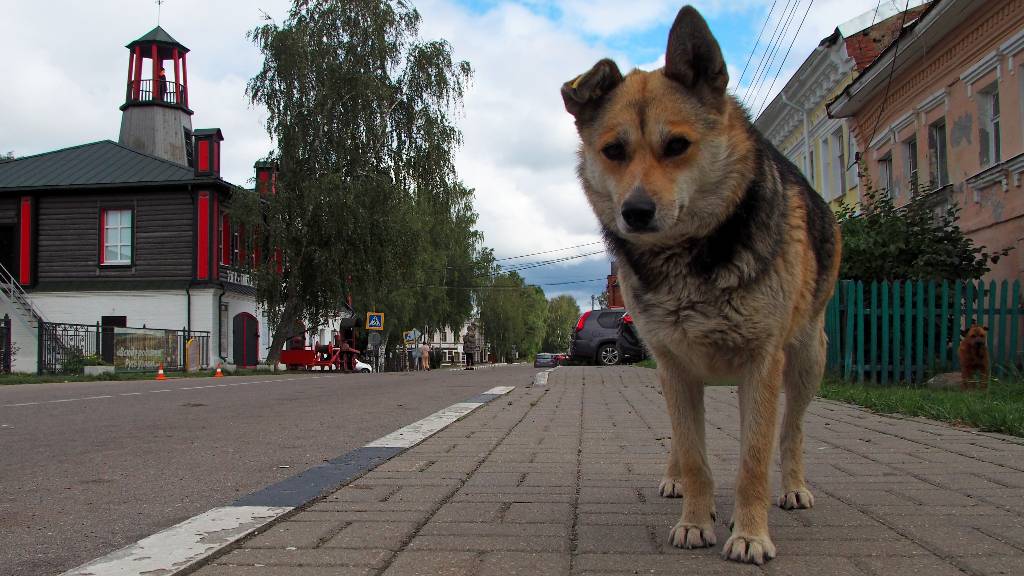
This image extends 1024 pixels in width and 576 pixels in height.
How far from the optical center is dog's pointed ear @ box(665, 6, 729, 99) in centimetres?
306

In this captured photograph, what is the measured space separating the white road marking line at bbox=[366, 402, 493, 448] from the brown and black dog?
9.24ft

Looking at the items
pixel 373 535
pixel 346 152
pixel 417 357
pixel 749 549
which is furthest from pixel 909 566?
pixel 417 357

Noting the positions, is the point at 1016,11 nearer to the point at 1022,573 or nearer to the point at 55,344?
the point at 1022,573

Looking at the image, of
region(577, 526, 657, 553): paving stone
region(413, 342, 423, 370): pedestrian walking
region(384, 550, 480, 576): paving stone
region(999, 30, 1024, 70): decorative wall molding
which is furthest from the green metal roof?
region(384, 550, 480, 576): paving stone

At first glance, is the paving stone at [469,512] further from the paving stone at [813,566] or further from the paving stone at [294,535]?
the paving stone at [813,566]

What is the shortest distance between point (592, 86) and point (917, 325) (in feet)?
33.5

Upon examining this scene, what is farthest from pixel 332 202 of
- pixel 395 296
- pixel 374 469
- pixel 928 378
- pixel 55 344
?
pixel 374 469

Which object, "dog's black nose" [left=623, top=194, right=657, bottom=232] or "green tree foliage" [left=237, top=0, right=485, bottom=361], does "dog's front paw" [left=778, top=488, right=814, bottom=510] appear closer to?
"dog's black nose" [left=623, top=194, right=657, bottom=232]

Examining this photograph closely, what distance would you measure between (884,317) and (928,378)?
1.01m

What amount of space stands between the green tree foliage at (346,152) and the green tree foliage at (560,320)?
327ft

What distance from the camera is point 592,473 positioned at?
14.8ft

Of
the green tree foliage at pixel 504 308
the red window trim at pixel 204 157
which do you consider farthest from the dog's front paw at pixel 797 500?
the green tree foliage at pixel 504 308

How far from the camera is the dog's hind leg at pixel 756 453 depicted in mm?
2801

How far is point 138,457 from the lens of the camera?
5.60 metres
